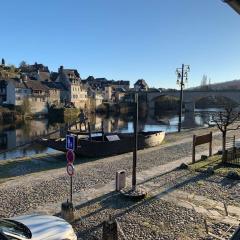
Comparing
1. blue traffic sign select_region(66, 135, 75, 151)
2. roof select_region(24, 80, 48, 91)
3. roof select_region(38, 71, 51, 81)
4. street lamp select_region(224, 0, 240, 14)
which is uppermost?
roof select_region(38, 71, 51, 81)

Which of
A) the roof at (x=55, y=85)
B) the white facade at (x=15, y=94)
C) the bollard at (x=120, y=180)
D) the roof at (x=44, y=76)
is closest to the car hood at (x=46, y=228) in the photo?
the bollard at (x=120, y=180)

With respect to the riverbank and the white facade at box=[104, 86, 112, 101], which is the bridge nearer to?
the white facade at box=[104, 86, 112, 101]

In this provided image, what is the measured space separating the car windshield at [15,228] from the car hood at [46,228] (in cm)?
12

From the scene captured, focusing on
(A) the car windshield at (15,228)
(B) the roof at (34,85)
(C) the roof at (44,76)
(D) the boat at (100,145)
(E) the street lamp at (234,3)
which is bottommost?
(D) the boat at (100,145)

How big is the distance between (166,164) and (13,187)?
841 centimetres

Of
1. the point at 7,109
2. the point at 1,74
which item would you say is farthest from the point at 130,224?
the point at 1,74

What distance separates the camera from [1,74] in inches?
3821

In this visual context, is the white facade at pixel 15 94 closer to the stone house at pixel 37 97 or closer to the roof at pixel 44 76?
the stone house at pixel 37 97

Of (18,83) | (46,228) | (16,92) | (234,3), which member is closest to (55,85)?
(18,83)

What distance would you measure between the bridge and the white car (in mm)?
94429

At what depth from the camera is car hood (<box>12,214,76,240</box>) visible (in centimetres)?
770

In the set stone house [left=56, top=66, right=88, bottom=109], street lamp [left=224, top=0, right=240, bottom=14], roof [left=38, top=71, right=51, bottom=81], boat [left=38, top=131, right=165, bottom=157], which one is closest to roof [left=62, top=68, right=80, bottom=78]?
stone house [left=56, top=66, right=88, bottom=109]

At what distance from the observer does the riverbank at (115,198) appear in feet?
34.3

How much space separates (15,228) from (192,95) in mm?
106528
